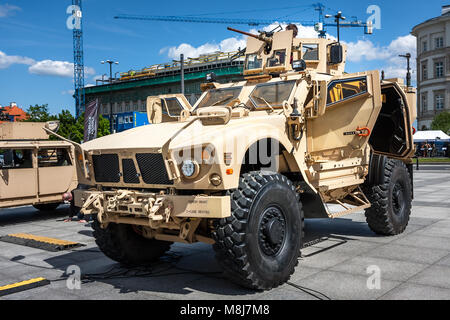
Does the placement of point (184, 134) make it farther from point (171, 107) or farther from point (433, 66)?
point (433, 66)

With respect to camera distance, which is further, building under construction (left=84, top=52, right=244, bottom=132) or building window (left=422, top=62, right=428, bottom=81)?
building window (left=422, top=62, right=428, bottom=81)

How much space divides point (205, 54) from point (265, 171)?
4559 cm

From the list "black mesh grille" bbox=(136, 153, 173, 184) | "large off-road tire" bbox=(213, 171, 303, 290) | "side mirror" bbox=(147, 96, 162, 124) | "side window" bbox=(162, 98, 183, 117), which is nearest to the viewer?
"large off-road tire" bbox=(213, 171, 303, 290)

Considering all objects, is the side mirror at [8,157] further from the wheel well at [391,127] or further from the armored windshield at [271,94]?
the wheel well at [391,127]

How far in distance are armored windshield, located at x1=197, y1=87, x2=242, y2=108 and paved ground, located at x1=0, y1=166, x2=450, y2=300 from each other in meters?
2.31

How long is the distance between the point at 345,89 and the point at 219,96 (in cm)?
188

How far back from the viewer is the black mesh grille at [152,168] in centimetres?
532

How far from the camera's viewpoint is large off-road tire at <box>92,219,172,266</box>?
6.41 m

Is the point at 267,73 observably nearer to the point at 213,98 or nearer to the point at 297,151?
the point at 213,98

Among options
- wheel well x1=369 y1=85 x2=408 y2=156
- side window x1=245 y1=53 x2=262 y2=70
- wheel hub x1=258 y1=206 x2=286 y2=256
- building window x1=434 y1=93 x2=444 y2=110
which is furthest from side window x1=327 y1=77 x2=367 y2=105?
building window x1=434 y1=93 x2=444 y2=110

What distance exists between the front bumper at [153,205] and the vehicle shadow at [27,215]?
6.81 metres

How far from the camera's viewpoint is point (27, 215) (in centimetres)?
1300

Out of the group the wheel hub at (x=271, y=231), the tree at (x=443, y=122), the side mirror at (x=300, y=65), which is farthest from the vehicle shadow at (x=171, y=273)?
the tree at (x=443, y=122)

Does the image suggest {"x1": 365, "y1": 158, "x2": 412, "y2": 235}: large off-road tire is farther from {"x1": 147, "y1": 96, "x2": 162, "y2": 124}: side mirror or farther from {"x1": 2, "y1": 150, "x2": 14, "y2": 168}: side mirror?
{"x1": 2, "y1": 150, "x2": 14, "y2": 168}: side mirror
